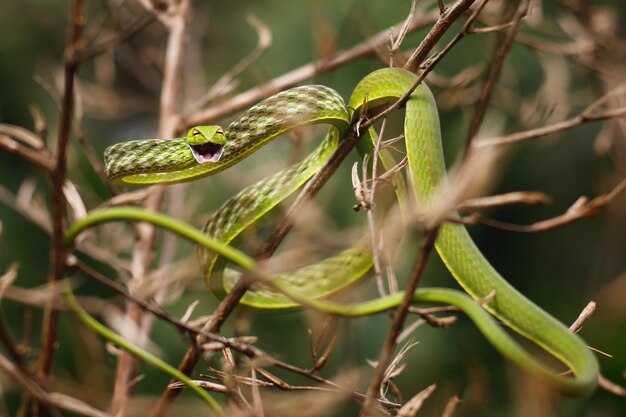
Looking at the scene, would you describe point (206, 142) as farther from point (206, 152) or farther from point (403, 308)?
point (403, 308)

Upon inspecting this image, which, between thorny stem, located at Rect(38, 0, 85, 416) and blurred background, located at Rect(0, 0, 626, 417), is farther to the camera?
blurred background, located at Rect(0, 0, 626, 417)

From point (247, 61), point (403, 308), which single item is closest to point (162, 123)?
point (247, 61)

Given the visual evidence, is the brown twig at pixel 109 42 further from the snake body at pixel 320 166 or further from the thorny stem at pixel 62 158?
the snake body at pixel 320 166

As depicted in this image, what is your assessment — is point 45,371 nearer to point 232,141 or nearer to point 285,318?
point 232,141

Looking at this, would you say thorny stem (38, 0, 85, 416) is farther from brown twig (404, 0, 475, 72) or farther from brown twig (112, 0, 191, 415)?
brown twig (404, 0, 475, 72)

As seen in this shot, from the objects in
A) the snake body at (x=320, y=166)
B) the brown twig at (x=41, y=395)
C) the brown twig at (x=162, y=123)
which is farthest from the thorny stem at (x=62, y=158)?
the brown twig at (x=162, y=123)

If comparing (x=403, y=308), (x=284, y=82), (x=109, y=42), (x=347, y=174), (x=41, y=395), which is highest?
(x=109, y=42)

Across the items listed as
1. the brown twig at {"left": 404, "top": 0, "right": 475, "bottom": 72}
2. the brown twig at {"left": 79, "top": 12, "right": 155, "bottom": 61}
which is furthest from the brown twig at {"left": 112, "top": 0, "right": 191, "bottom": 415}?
the brown twig at {"left": 404, "top": 0, "right": 475, "bottom": 72}
